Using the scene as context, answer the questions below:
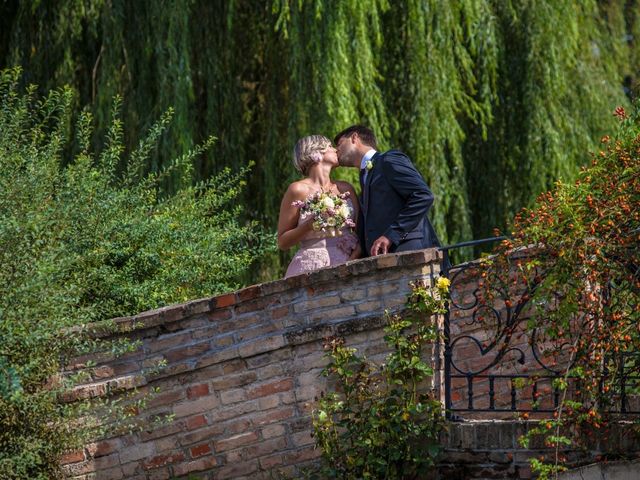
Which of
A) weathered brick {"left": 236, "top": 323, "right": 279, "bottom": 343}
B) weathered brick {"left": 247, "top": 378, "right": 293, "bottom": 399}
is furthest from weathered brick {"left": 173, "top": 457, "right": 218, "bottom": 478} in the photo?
weathered brick {"left": 236, "top": 323, "right": 279, "bottom": 343}

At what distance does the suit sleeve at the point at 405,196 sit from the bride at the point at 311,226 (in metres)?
0.42

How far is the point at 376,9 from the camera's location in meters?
11.0

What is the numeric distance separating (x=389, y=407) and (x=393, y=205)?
4.18ft

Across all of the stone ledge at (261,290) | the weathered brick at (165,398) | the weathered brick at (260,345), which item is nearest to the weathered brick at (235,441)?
the weathered brick at (165,398)

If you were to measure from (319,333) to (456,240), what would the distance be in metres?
4.68

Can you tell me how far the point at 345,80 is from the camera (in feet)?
35.2

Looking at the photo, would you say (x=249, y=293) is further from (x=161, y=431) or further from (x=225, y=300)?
(x=161, y=431)

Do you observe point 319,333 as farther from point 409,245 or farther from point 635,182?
point 635,182

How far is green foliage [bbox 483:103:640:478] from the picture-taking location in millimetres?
6125

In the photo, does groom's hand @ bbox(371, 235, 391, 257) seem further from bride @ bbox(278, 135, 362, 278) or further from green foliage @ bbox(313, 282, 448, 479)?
green foliage @ bbox(313, 282, 448, 479)

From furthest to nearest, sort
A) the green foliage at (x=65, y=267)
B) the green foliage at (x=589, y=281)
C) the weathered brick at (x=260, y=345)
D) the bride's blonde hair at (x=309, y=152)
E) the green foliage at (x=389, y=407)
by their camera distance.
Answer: the bride's blonde hair at (x=309, y=152)
the weathered brick at (x=260, y=345)
the green foliage at (x=389, y=407)
the green foliage at (x=65, y=267)
the green foliage at (x=589, y=281)

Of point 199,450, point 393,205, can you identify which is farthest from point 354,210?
point 199,450

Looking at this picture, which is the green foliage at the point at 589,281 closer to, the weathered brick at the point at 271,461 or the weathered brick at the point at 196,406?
the weathered brick at the point at 271,461

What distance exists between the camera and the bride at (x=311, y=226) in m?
7.54
